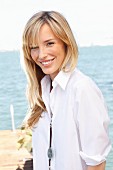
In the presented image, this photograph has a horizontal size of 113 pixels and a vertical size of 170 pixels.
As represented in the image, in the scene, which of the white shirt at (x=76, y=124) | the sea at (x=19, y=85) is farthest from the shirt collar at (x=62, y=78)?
the sea at (x=19, y=85)

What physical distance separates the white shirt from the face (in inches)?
1.3

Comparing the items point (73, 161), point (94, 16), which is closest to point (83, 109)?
point (73, 161)

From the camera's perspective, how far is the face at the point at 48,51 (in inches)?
39.4

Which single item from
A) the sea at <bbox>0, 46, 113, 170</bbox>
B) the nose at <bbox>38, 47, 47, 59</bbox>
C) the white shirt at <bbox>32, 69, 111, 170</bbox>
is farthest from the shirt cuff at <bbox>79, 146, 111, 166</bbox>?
the sea at <bbox>0, 46, 113, 170</bbox>

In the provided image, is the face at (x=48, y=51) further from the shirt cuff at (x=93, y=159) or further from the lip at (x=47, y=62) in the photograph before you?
the shirt cuff at (x=93, y=159)

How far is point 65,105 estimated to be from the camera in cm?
102

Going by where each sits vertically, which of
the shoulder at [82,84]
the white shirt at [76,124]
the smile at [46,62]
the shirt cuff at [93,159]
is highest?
the smile at [46,62]

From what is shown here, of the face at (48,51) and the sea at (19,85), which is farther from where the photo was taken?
the sea at (19,85)

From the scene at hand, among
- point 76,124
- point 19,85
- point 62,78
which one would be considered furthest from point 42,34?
point 19,85

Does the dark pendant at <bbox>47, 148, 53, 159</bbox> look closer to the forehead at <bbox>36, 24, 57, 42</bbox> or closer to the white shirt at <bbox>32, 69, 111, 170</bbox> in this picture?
the white shirt at <bbox>32, 69, 111, 170</bbox>

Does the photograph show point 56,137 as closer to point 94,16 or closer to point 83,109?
point 83,109

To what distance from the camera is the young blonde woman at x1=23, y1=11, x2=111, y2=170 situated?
100cm

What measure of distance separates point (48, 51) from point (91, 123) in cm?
20

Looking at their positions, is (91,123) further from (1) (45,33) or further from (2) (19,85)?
(2) (19,85)
